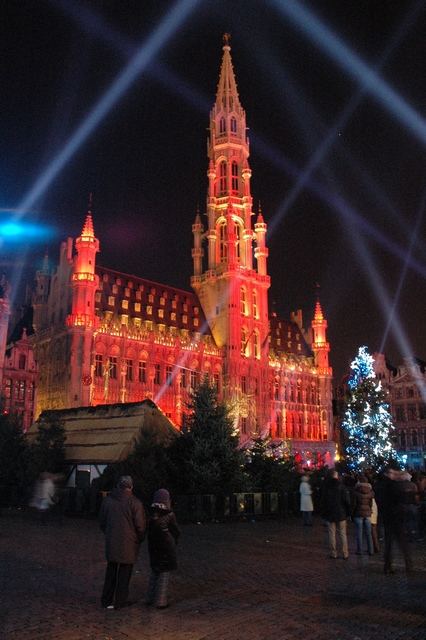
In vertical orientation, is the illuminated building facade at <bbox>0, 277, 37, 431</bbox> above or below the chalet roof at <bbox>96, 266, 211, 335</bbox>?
below

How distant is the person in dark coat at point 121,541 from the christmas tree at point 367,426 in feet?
110

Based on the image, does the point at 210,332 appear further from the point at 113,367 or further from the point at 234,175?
the point at 234,175

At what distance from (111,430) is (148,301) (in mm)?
48888

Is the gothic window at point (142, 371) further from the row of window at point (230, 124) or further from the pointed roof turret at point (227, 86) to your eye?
the pointed roof turret at point (227, 86)

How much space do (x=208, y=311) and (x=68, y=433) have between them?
53243 millimetres

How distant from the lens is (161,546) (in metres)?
8.93

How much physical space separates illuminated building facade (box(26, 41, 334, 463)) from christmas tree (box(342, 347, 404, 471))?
20216 mm

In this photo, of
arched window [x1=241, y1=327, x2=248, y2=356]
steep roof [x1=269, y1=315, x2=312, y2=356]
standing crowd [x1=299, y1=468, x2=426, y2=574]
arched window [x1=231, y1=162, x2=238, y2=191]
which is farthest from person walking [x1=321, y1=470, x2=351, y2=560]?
arched window [x1=231, y1=162, x2=238, y2=191]

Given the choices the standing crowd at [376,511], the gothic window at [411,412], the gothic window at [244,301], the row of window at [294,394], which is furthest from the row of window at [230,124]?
the standing crowd at [376,511]

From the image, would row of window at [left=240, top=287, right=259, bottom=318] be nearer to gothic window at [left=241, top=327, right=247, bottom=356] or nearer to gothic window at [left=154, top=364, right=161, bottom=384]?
gothic window at [left=241, top=327, right=247, bottom=356]

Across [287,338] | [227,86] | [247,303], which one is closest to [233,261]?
[247,303]

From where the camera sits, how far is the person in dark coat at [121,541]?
890 cm

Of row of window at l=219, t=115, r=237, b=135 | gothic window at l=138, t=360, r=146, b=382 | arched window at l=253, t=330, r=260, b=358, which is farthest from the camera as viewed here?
row of window at l=219, t=115, r=237, b=135

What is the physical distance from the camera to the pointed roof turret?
314 feet
